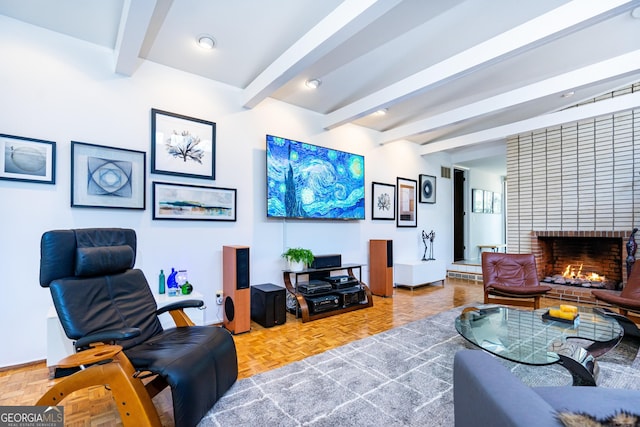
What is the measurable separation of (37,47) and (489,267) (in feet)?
17.7

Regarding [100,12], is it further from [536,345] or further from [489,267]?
[489,267]

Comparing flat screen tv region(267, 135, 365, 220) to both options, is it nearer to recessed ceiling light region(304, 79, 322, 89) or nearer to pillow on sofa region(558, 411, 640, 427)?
recessed ceiling light region(304, 79, 322, 89)

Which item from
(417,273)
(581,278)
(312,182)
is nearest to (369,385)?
(312,182)

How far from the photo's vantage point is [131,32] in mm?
2332

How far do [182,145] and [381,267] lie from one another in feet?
11.0

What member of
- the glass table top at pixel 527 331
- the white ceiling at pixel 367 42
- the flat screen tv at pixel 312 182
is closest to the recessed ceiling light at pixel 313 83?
the white ceiling at pixel 367 42

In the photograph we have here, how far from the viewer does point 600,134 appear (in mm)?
4613

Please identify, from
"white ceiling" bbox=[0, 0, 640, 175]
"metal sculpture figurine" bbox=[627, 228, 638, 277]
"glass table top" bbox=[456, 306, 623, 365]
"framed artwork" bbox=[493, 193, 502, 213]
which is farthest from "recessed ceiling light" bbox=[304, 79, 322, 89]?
"framed artwork" bbox=[493, 193, 502, 213]

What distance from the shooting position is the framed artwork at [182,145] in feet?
10.1

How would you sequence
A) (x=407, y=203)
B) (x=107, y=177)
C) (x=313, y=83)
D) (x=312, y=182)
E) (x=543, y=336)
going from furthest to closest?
(x=407, y=203), (x=312, y=182), (x=313, y=83), (x=107, y=177), (x=543, y=336)

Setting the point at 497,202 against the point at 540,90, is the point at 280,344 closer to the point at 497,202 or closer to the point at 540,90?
the point at 540,90

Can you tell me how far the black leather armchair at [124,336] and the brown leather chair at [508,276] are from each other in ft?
10.8

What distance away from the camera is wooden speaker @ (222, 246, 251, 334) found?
3084 millimetres

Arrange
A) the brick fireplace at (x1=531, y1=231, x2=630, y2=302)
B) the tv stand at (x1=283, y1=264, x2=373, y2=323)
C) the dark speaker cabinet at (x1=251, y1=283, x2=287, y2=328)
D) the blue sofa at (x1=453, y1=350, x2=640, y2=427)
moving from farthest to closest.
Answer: the brick fireplace at (x1=531, y1=231, x2=630, y2=302)
the tv stand at (x1=283, y1=264, x2=373, y2=323)
the dark speaker cabinet at (x1=251, y1=283, x2=287, y2=328)
the blue sofa at (x1=453, y1=350, x2=640, y2=427)
